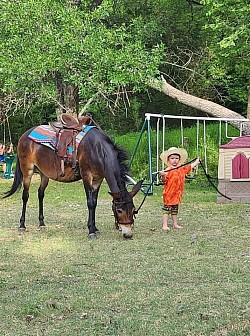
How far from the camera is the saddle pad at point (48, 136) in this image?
26.8ft

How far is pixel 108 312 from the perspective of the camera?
4.55 meters

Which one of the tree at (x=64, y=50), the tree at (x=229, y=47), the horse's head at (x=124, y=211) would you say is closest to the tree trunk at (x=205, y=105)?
the tree at (x=229, y=47)

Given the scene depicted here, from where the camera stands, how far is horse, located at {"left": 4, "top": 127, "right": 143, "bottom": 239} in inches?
295

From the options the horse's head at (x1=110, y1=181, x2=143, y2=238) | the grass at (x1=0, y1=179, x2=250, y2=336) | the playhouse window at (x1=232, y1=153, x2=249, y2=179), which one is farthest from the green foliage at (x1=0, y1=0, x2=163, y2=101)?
the horse's head at (x1=110, y1=181, x2=143, y2=238)

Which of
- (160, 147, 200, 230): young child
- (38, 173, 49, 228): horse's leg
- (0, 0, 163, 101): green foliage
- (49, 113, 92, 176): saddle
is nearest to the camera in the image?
(49, 113, 92, 176): saddle

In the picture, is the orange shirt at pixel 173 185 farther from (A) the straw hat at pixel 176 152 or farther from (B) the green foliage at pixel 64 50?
(B) the green foliage at pixel 64 50

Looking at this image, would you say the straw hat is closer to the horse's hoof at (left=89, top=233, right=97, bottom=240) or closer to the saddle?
the saddle

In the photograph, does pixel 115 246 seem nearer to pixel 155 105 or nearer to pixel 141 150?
pixel 141 150

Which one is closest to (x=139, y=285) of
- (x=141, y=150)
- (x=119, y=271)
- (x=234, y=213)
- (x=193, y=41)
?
(x=119, y=271)

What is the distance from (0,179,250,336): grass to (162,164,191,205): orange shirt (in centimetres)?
41

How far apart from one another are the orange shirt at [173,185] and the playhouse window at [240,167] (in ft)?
8.57

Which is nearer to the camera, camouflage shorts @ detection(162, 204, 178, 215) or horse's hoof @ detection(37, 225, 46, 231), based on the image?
camouflage shorts @ detection(162, 204, 178, 215)

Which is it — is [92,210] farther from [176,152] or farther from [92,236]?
[176,152]

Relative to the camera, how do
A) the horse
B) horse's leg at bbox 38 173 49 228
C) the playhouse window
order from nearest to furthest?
the horse < horse's leg at bbox 38 173 49 228 < the playhouse window
